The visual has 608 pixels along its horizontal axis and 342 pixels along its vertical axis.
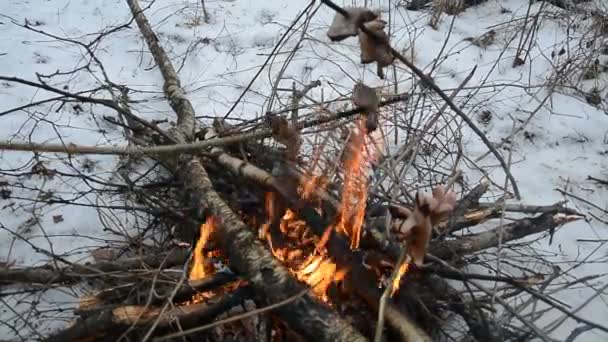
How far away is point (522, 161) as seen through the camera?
8.99 feet

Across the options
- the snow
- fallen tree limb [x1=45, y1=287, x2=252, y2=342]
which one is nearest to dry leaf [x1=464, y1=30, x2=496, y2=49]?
the snow

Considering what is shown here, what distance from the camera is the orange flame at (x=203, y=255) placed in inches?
74.7

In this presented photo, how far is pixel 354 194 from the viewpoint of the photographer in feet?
6.50

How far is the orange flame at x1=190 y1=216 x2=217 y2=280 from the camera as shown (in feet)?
6.23

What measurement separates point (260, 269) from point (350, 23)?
0.99 metres

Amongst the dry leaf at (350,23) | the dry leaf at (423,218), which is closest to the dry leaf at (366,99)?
the dry leaf at (423,218)

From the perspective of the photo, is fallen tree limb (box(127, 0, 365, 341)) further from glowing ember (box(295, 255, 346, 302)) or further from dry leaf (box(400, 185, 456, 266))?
dry leaf (box(400, 185, 456, 266))

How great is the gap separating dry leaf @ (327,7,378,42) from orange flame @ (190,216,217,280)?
113 cm

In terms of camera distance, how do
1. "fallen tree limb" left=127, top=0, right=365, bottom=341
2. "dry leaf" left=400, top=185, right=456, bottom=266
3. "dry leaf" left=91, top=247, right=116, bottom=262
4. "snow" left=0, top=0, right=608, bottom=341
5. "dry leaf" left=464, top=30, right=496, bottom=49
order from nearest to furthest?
"dry leaf" left=400, top=185, right=456, bottom=266 < "fallen tree limb" left=127, top=0, right=365, bottom=341 < "dry leaf" left=91, top=247, right=116, bottom=262 < "snow" left=0, top=0, right=608, bottom=341 < "dry leaf" left=464, top=30, right=496, bottom=49

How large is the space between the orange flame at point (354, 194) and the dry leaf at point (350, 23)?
0.90 meters

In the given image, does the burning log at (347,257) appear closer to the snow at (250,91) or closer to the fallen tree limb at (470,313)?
the fallen tree limb at (470,313)

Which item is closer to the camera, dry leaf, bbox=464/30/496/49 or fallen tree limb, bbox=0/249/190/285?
fallen tree limb, bbox=0/249/190/285

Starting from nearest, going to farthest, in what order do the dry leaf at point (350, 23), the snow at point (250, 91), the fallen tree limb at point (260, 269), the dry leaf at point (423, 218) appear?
the dry leaf at point (350, 23), the dry leaf at point (423, 218), the fallen tree limb at point (260, 269), the snow at point (250, 91)

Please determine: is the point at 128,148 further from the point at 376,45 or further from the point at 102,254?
the point at 376,45
